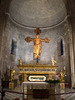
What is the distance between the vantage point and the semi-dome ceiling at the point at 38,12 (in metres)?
15.5

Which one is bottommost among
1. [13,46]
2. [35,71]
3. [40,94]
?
[40,94]

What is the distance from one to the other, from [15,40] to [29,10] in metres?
4.83

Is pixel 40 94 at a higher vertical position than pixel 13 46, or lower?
lower

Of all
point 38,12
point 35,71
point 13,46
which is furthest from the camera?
point 38,12

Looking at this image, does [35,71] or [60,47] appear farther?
[60,47]

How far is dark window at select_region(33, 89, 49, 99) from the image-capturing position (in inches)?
187

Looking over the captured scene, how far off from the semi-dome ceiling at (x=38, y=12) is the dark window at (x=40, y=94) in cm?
1233

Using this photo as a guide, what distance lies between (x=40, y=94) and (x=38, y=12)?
14.1 m

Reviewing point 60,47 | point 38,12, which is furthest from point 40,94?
point 38,12

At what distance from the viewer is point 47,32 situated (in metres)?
17.2

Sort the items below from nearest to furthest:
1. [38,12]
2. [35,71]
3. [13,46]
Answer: [35,71] → [13,46] → [38,12]

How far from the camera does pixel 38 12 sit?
54.8 feet

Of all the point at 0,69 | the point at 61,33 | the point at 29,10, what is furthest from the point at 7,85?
the point at 29,10

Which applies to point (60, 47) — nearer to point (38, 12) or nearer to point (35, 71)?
point (38, 12)
